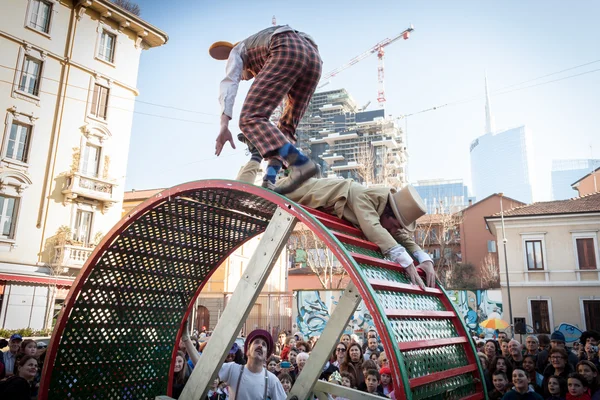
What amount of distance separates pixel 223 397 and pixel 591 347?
19.3ft

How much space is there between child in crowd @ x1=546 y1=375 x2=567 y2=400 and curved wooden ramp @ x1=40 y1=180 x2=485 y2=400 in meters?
2.79

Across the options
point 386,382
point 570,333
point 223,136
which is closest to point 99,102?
point 386,382

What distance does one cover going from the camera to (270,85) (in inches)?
131

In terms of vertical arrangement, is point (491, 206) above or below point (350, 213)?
above

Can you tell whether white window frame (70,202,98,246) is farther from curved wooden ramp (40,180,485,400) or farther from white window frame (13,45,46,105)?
curved wooden ramp (40,180,485,400)

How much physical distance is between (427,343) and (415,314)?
0.19 metres

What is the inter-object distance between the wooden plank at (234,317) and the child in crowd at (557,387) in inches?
175

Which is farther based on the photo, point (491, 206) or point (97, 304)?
point (491, 206)

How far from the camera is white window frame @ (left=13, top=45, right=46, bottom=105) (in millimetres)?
19344

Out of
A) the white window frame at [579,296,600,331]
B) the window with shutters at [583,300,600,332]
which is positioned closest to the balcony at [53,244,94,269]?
the white window frame at [579,296,600,331]

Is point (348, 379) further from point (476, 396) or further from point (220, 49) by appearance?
point (220, 49)

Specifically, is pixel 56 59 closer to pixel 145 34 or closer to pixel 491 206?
pixel 145 34

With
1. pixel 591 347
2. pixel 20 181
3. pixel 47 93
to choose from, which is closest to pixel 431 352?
pixel 591 347

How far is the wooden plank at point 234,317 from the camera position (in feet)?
9.32
